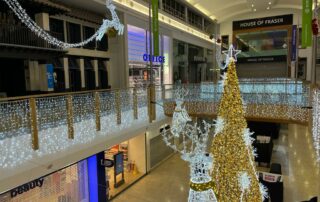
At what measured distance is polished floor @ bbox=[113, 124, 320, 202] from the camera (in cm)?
849

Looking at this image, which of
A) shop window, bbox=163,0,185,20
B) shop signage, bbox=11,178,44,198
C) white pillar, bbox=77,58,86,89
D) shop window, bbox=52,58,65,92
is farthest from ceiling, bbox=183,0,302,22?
shop signage, bbox=11,178,44,198

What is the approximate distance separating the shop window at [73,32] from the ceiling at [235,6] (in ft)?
42.3

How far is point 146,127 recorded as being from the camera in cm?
906

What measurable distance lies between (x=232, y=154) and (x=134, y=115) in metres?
5.27

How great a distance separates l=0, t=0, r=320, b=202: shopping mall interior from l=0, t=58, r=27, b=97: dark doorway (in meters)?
0.04

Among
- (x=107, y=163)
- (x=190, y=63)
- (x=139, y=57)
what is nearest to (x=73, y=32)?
(x=139, y=57)

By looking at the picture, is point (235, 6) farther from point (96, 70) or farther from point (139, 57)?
point (96, 70)

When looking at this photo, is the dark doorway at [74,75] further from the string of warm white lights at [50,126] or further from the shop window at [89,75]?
the string of warm white lights at [50,126]

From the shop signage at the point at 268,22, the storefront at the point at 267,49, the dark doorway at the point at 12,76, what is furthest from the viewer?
the storefront at the point at 267,49

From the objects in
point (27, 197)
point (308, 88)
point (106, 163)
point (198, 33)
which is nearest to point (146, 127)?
point (106, 163)

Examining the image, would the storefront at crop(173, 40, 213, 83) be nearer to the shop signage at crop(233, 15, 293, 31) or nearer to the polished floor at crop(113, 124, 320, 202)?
the shop signage at crop(233, 15, 293, 31)

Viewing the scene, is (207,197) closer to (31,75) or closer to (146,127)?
(146,127)

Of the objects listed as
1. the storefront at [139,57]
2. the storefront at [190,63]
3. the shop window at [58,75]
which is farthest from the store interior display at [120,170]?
the storefront at [190,63]

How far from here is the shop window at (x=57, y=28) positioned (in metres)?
11.8
